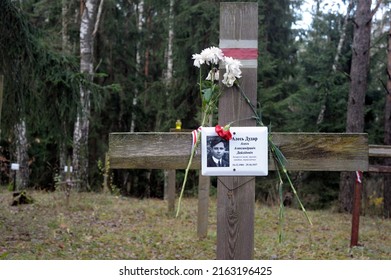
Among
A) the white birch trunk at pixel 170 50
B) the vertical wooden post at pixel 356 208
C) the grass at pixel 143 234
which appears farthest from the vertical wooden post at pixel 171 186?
the white birch trunk at pixel 170 50

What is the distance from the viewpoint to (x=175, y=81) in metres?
17.7

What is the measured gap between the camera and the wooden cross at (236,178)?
3.51 metres

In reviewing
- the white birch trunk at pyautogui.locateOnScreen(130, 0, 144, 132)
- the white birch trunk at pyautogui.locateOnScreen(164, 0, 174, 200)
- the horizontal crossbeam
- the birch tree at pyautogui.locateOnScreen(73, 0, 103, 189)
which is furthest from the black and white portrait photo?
the white birch trunk at pyautogui.locateOnScreen(130, 0, 144, 132)

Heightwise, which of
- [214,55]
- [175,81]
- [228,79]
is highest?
[175,81]

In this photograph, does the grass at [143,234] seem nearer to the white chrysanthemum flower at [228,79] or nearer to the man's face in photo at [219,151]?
the man's face in photo at [219,151]

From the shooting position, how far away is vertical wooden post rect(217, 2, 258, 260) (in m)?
3.49

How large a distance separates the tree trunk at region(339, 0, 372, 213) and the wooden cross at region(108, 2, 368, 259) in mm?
10100

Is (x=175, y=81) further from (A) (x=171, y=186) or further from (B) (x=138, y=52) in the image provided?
(A) (x=171, y=186)

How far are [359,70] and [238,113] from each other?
10490mm

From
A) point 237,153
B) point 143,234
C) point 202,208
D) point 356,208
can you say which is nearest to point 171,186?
point 143,234

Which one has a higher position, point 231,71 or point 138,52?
point 138,52

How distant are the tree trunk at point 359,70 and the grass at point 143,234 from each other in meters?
2.16

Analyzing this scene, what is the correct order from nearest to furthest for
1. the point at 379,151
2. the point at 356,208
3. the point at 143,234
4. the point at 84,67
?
the point at 379,151, the point at 356,208, the point at 143,234, the point at 84,67

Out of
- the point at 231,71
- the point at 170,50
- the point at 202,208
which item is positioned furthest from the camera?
the point at 170,50
